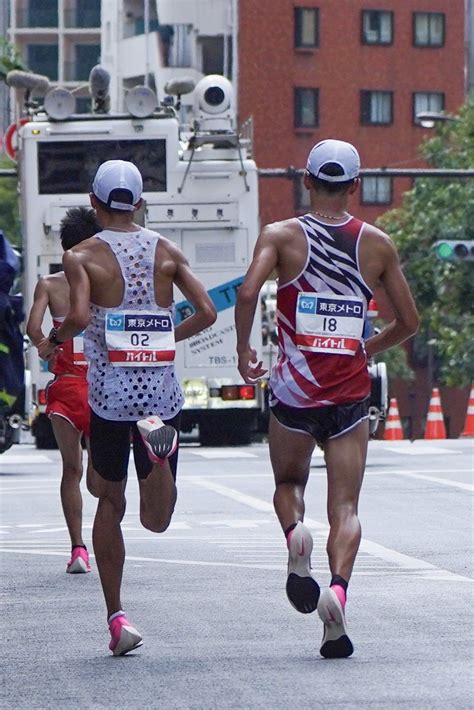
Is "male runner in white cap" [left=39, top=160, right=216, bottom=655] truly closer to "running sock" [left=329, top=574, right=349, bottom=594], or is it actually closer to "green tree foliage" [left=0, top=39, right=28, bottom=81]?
"running sock" [left=329, top=574, right=349, bottom=594]

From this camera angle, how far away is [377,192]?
269 feet

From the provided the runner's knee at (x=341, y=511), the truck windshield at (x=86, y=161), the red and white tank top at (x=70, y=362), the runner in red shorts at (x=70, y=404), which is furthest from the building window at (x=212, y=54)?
the runner's knee at (x=341, y=511)

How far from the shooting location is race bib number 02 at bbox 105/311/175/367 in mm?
8617

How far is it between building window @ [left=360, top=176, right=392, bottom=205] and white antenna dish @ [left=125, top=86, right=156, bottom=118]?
5386 cm

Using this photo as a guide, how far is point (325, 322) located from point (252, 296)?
0.30 meters

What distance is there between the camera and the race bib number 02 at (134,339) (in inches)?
339

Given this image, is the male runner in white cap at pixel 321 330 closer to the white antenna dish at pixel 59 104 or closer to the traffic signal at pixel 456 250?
the white antenna dish at pixel 59 104

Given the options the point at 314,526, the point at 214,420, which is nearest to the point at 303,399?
the point at 314,526

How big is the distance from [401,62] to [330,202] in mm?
73912

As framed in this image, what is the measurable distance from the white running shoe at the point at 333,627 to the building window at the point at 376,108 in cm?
7369

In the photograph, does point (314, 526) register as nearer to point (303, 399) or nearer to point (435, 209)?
point (303, 399)

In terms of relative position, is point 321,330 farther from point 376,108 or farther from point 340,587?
point 376,108

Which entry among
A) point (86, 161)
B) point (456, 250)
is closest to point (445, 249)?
point (456, 250)

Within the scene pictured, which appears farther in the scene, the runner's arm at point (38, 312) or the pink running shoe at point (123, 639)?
the runner's arm at point (38, 312)
